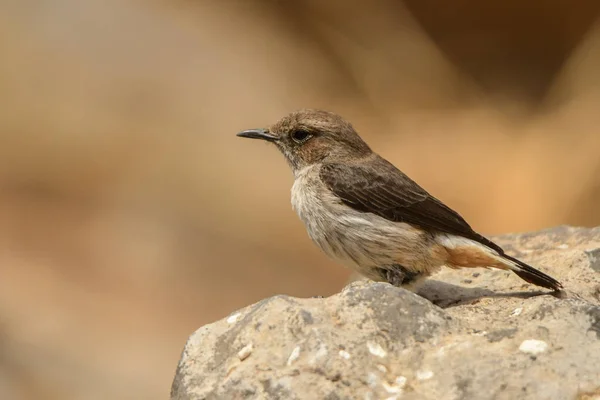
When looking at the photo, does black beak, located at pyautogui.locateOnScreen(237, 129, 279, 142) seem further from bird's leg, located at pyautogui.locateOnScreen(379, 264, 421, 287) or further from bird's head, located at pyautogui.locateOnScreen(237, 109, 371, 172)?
bird's leg, located at pyautogui.locateOnScreen(379, 264, 421, 287)

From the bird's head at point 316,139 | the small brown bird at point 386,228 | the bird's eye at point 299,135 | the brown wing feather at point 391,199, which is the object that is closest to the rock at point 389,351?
the small brown bird at point 386,228

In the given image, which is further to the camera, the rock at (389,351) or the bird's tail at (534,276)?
the bird's tail at (534,276)

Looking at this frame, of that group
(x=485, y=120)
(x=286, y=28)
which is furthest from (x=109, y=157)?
(x=485, y=120)

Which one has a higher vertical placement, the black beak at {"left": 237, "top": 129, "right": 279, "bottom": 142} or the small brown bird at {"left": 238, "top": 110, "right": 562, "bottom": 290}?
the black beak at {"left": 237, "top": 129, "right": 279, "bottom": 142}

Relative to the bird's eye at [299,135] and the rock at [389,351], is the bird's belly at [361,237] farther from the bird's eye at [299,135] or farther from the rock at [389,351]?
the rock at [389,351]

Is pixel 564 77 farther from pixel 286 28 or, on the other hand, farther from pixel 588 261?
pixel 588 261

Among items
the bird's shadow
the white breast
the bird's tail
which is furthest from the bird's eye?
the bird's tail
